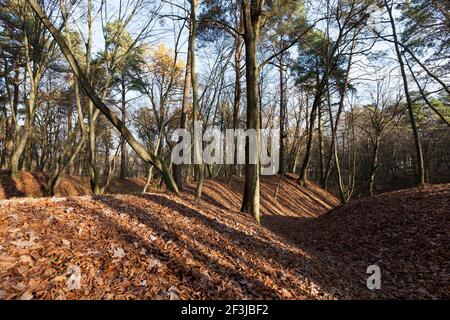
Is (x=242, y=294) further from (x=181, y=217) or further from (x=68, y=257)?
(x=181, y=217)

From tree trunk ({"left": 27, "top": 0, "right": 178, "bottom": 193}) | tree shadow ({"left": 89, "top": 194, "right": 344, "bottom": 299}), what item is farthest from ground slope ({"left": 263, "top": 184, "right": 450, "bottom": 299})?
tree trunk ({"left": 27, "top": 0, "right": 178, "bottom": 193})

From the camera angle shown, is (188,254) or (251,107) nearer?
(188,254)

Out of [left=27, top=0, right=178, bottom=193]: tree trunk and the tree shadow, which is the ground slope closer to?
the tree shadow

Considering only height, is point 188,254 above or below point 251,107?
below

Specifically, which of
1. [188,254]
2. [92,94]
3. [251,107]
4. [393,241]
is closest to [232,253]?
[188,254]

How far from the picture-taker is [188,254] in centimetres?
363

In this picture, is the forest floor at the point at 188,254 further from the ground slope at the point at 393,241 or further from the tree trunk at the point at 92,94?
the tree trunk at the point at 92,94

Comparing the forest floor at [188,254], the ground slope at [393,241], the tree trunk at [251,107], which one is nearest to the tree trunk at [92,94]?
the forest floor at [188,254]

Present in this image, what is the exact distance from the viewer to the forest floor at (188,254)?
2656 mm

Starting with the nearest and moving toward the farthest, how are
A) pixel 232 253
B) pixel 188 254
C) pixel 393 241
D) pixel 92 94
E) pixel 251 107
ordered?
pixel 188 254 → pixel 232 253 → pixel 92 94 → pixel 393 241 → pixel 251 107

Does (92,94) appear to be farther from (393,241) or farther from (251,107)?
(393,241)

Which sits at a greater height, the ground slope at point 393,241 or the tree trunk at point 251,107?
the tree trunk at point 251,107

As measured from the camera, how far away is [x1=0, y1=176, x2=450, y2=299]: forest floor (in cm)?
266

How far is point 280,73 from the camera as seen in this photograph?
20.0 m
